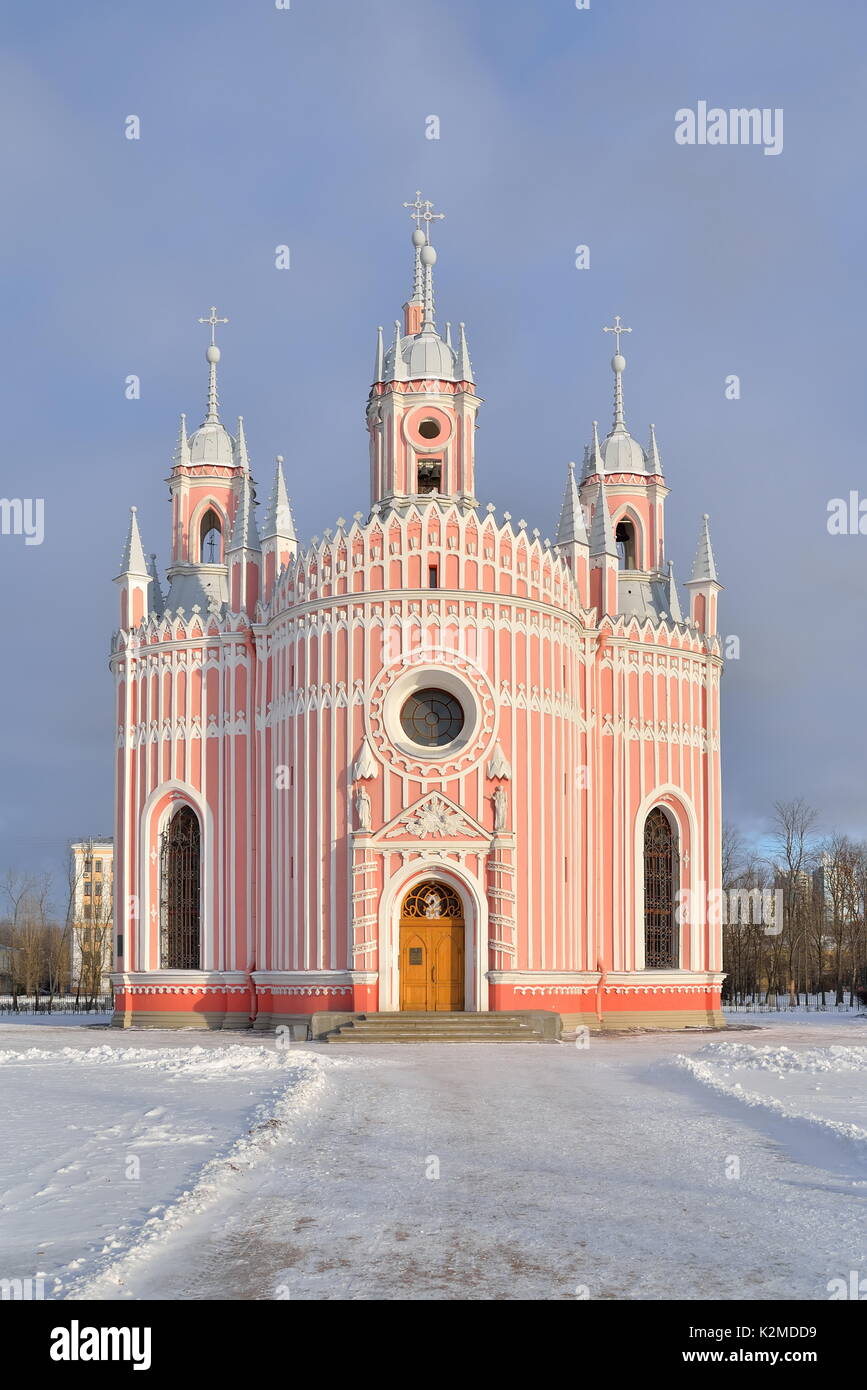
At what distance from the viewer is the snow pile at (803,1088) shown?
1627 centimetres

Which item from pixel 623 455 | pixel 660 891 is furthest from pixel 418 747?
pixel 623 455

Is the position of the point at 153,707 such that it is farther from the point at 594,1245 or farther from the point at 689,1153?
the point at 594,1245

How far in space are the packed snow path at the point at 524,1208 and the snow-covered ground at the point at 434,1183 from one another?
0.10 ft

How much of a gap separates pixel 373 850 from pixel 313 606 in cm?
691

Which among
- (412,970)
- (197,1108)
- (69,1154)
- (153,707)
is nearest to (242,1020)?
(412,970)

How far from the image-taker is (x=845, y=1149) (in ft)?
51.6

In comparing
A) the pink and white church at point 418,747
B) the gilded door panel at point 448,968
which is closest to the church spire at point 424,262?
the pink and white church at point 418,747

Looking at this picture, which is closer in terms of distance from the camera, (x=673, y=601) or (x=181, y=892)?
(x=181, y=892)

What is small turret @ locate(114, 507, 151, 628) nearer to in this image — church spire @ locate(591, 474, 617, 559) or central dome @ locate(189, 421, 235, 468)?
central dome @ locate(189, 421, 235, 468)

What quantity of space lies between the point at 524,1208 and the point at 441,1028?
24.2 metres

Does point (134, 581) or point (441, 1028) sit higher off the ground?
point (134, 581)

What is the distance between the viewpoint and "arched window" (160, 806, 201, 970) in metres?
44.7

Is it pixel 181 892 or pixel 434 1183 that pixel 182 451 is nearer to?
pixel 181 892

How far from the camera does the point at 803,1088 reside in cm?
2314
